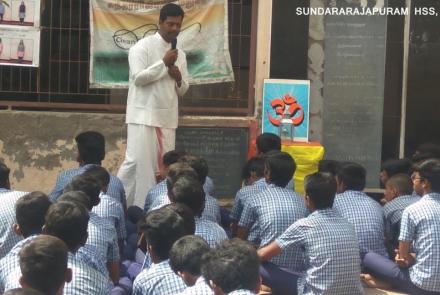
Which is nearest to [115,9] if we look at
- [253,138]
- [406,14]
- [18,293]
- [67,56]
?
[67,56]

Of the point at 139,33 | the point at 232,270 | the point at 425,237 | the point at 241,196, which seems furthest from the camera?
the point at 139,33

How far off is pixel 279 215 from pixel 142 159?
2.22 m

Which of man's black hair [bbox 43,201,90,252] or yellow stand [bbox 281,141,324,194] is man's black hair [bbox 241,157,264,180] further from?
man's black hair [bbox 43,201,90,252]

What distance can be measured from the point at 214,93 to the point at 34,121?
192 centimetres

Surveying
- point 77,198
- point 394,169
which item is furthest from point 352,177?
point 77,198

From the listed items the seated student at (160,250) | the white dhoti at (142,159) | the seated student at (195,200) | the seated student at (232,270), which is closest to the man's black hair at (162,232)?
the seated student at (160,250)

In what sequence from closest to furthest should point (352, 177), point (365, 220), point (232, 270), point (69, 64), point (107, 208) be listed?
point (232, 270) < point (107, 208) < point (365, 220) < point (352, 177) < point (69, 64)

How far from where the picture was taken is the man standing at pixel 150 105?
24.7 ft

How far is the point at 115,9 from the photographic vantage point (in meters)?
8.70

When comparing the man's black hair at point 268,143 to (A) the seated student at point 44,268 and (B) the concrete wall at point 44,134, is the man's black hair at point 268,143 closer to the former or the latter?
(B) the concrete wall at point 44,134

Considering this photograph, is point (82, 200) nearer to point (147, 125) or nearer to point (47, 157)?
point (147, 125)

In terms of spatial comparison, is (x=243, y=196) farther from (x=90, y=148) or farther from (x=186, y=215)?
(x=186, y=215)

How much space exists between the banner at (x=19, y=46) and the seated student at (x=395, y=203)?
408cm

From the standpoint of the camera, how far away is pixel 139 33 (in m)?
8.72
